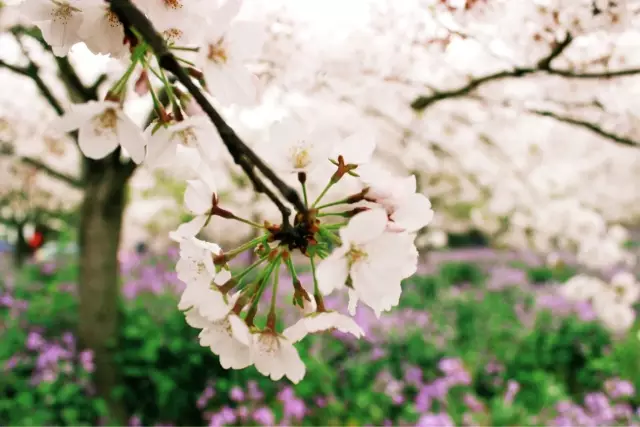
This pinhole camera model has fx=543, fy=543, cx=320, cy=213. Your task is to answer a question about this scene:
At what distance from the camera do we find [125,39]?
0.72m

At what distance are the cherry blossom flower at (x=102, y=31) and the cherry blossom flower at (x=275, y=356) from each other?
453 mm

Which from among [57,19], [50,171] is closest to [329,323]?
[57,19]

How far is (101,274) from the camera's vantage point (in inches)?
156

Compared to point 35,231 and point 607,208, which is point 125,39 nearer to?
point 607,208

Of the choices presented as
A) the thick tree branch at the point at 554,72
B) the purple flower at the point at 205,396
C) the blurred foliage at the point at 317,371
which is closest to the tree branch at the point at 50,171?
the blurred foliage at the point at 317,371

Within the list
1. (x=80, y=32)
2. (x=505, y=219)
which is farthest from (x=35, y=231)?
(x=80, y=32)

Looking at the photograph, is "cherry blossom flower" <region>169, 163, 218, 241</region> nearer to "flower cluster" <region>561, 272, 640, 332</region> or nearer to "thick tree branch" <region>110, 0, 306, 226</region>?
"thick tree branch" <region>110, 0, 306, 226</region>

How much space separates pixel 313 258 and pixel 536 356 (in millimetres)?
5155

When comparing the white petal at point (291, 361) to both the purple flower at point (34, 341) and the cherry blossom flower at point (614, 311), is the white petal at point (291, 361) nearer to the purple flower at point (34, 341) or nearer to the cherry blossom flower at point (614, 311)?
the purple flower at point (34, 341)

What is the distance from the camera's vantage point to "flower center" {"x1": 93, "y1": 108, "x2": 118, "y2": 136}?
73 cm

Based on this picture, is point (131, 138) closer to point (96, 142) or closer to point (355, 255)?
point (96, 142)

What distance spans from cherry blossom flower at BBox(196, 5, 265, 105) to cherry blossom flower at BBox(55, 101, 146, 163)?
0.43ft

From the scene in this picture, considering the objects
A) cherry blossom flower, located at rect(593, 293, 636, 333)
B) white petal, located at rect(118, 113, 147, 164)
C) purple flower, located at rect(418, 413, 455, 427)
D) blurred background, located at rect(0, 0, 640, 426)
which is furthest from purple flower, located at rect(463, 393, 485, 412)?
white petal, located at rect(118, 113, 147, 164)

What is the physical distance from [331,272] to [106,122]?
0.38m
